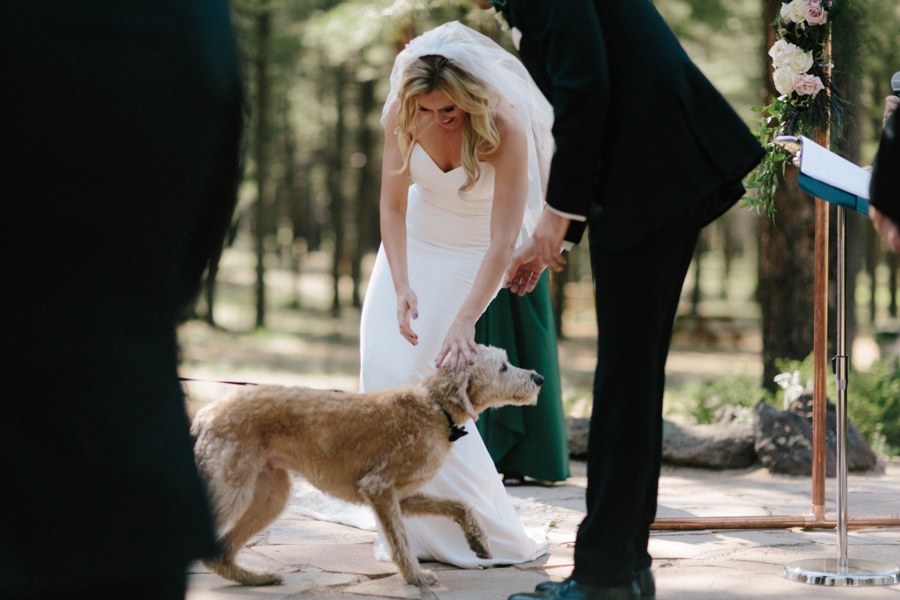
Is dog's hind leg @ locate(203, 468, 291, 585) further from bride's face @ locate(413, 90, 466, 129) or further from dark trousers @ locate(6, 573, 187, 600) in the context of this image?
dark trousers @ locate(6, 573, 187, 600)

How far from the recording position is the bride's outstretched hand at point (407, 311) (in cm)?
425

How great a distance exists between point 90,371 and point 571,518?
15.7ft

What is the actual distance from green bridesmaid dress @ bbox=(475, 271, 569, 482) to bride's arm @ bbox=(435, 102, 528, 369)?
232 cm

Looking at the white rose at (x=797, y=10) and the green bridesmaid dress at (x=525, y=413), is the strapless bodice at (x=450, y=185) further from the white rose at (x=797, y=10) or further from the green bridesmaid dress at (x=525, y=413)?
the green bridesmaid dress at (x=525, y=413)

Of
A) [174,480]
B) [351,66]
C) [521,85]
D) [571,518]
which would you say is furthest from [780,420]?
[351,66]

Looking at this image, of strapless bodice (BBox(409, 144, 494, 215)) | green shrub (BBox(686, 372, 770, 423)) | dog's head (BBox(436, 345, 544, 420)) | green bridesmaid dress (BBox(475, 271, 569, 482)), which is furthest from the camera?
green shrub (BBox(686, 372, 770, 423))

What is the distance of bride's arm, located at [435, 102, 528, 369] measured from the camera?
4.14 metres

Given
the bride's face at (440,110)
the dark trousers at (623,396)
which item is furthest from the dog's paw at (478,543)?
the bride's face at (440,110)

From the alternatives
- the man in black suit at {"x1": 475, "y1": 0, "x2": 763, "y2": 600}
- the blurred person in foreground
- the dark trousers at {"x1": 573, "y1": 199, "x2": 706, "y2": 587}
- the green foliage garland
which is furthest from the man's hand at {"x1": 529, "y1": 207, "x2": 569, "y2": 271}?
the green foliage garland

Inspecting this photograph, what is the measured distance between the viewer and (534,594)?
11.2 ft

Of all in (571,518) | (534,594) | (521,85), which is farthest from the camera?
(571,518)

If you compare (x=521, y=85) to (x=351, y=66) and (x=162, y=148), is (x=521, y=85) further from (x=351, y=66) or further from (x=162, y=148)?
(x=351, y=66)

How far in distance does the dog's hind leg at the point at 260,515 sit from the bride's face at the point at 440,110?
5.72 ft

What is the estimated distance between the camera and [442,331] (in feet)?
14.8
